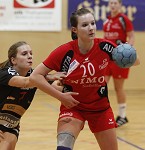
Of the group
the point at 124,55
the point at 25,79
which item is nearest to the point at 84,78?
the point at 124,55

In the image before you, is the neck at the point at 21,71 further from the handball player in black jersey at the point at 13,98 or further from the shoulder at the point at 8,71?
the shoulder at the point at 8,71

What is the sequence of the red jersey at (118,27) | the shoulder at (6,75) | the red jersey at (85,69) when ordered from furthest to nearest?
the red jersey at (118,27)
the shoulder at (6,75)
the red jersey at (85,69)

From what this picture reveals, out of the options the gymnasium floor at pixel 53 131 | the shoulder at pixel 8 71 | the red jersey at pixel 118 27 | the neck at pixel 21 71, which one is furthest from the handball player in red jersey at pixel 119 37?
the shoulder at pixel 8 71

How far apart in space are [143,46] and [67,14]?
1.97 metres

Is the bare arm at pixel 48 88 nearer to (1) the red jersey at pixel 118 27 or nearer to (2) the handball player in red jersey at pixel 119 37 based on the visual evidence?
(2) the handball player in red jersey at pixel 119 37

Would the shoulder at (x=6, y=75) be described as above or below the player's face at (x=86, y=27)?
below

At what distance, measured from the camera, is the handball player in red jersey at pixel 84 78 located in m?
3.67

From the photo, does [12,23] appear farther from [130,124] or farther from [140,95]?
[130,124]

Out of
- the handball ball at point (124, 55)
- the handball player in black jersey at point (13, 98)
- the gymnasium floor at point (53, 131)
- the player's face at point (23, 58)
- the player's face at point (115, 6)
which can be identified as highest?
the player's face at point (115, 6)

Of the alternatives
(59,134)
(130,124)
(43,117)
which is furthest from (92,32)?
(43,117)

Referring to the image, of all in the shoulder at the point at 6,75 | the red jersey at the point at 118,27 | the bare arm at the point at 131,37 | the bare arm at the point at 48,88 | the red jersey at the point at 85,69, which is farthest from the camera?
the red jersey at the point at 118,27

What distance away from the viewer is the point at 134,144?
5695mm

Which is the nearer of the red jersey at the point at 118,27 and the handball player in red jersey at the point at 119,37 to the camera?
the handball player in red jersey at the point at 119,37

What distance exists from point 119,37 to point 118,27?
163 millimetres
